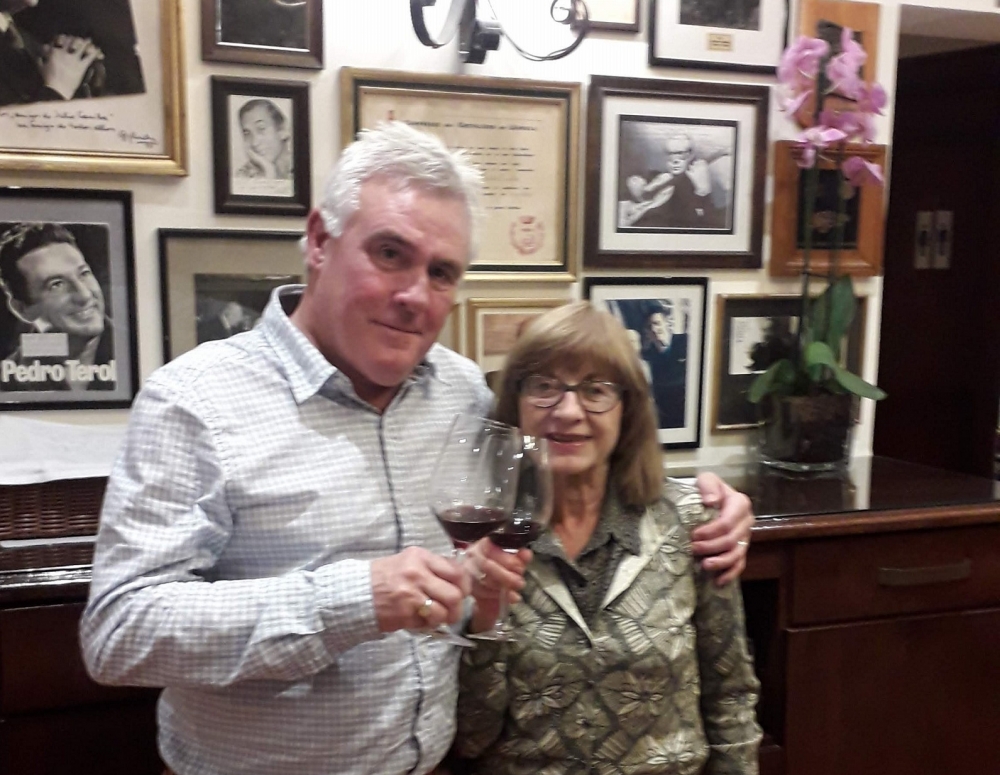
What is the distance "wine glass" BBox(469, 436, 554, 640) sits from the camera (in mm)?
996

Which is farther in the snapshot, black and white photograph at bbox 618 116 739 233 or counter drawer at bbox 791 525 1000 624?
black and white photograph at bbox 618 116 739 233

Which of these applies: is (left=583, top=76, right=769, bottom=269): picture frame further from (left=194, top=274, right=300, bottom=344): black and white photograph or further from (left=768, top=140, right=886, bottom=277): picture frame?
(left=194, top=274, right=300, bottom=344): black and white photograph

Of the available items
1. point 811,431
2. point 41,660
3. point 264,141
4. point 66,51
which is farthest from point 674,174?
point 41,660

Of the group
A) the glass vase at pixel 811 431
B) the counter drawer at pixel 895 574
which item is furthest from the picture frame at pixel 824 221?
the counter drawer at pixel 895 574

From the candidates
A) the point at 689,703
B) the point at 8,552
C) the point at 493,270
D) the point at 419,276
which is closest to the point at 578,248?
the point at 493,270

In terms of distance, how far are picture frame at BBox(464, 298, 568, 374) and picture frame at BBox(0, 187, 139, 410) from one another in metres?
0.68

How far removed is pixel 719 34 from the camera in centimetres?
200

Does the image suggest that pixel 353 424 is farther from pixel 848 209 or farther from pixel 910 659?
pixel 848 209

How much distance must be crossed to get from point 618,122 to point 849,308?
0.69 m

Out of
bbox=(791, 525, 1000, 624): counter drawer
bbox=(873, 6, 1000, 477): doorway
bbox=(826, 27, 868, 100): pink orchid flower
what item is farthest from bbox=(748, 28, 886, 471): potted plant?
bbox=(873, 6, 1000, 477): doorway

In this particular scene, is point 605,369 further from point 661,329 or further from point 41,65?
point 41,65

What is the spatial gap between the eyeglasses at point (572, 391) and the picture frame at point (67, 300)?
2.88 ft

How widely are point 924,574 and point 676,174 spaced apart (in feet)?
3.31

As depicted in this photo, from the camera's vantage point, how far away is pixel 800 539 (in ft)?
5.40
